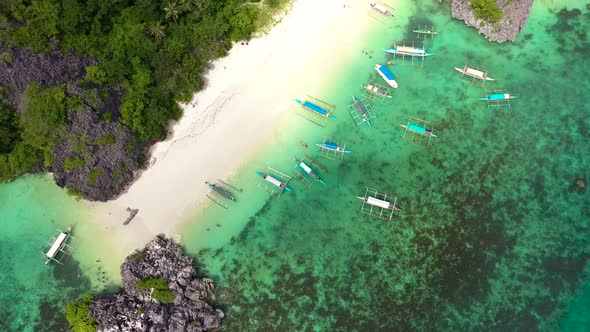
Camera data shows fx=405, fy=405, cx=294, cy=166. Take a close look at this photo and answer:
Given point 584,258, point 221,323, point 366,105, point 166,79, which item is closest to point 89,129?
point 166,79

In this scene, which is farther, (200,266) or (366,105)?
(366,105)

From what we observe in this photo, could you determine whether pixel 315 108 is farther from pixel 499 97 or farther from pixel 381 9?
pixel 499 97

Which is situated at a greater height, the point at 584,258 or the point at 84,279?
the point at 584,258

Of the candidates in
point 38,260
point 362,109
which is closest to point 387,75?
point 362,109

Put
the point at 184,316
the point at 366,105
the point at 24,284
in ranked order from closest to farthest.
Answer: the point at 184,316
the point at 24,284
the point at 366,105

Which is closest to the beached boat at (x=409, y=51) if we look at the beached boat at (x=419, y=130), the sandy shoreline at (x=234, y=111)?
the sandy shoreline at (x=234, y=111)

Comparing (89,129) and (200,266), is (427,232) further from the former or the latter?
(89,129)
